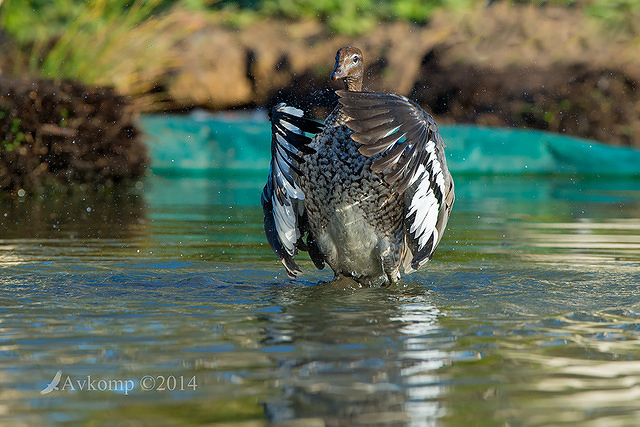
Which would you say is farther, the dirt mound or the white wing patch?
the dirt mound

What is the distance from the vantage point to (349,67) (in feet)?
18.1

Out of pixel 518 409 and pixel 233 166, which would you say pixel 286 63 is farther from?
pixel 518 409

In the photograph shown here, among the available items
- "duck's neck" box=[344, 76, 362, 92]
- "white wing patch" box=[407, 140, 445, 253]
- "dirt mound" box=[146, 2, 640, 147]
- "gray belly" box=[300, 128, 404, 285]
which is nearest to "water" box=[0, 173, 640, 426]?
"gray belly" box=[300, 128, 404, 285]

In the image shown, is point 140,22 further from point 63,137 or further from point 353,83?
point 353,83

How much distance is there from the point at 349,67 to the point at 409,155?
0.98 m

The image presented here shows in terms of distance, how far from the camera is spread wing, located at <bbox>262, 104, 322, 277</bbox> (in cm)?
511

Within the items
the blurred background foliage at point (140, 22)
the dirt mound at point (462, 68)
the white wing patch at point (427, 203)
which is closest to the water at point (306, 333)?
the white wing patch at point (427, 203)

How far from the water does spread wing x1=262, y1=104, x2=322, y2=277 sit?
258 millimetres

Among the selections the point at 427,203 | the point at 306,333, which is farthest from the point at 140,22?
the point at 306,333

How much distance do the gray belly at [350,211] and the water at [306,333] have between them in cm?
21

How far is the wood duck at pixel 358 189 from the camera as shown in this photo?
4746 mm

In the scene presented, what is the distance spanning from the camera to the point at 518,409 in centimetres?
287

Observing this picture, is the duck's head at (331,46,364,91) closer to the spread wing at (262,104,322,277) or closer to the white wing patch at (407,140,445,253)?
the spread wing at (262,104,322,277)

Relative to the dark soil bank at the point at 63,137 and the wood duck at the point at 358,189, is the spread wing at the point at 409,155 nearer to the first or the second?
the wood duck at the point at 358,189
